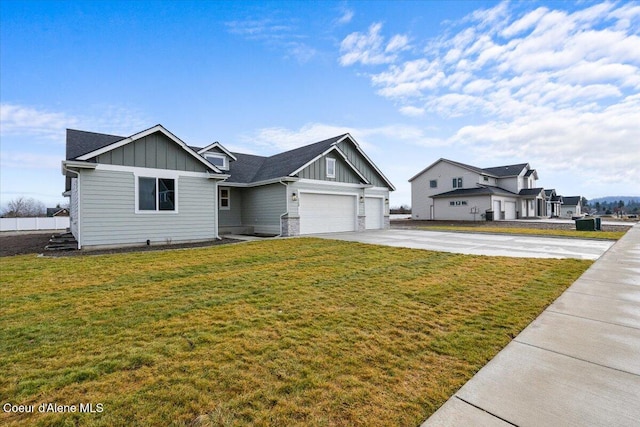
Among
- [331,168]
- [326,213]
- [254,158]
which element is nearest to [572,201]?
[331,168]

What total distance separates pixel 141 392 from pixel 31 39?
17.6m

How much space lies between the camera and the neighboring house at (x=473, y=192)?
30.7 meters

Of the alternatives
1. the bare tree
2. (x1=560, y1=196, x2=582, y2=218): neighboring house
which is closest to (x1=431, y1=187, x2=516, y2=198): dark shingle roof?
(x1=560, y1=196, x2=582, y2=218): neighboring house

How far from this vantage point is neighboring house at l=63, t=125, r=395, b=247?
10898 millimetres

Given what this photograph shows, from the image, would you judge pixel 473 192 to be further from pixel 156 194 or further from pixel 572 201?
pixel 572 201

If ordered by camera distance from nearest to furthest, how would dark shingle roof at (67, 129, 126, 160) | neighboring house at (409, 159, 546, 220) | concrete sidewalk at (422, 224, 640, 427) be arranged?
concrete sidewalk at (422, 224, 640, 427) → dark shingle roof at (67, 129, 126, 160) → neighboring house at (409, 159, 546, 220)

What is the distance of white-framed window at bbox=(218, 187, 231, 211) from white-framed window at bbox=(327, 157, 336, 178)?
6.32m

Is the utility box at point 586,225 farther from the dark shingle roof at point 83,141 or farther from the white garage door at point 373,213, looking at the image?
the dark shingle roof at point 83,141

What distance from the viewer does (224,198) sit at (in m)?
17.7

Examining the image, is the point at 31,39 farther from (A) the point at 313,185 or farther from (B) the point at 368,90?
(B) the point at 368,90

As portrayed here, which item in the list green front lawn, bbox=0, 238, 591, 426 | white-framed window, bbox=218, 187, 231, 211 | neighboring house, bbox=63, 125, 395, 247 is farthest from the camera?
white-framed window, bbox=218, 187, 231, 211

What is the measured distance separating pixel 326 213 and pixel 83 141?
12292 mm

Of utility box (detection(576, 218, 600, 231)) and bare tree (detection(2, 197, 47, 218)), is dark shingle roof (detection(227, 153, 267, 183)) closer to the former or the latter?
utility box (detection(576, 218, 600, 231))

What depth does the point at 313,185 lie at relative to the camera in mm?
16375
